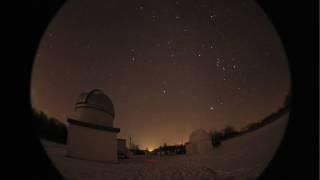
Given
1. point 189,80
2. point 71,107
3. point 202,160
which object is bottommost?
point 202,160

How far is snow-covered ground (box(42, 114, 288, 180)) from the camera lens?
4238 mm

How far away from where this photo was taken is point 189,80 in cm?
454

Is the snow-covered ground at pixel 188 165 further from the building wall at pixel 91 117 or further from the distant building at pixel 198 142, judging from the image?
the building wall at pixel 91 117

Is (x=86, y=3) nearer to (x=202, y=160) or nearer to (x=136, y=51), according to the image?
(x=136, y=51)

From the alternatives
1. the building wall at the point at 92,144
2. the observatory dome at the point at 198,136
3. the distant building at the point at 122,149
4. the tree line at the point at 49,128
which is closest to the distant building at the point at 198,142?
the observatory dome at the point at 198,136

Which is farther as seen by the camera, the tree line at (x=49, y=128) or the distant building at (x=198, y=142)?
the tree line at (x=49, y=128)

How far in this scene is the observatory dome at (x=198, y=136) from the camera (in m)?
4.24

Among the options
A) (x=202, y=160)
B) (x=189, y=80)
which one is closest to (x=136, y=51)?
(x=189, y=80)

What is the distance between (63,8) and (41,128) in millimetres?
1476

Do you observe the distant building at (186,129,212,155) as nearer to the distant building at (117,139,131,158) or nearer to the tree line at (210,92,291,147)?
the tree line at (210,92,291,147)

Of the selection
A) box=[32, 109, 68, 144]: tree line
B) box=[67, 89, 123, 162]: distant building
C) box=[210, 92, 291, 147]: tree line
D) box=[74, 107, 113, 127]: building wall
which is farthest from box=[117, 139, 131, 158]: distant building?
box=[210, 92, 291, 147]: tree line

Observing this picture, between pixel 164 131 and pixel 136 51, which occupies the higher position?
pixel 136 51

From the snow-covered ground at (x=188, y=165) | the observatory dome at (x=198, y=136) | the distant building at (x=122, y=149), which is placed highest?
the observatory dome at (x=198, y=136)

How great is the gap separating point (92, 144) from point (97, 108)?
0.41 meters
